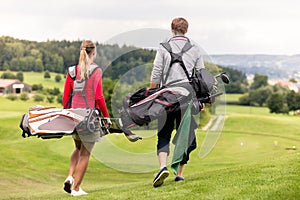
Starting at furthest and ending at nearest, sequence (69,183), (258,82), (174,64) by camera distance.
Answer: (258,82) → (69,183) → (174,64)

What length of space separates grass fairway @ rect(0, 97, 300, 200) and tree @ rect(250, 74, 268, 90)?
173ft

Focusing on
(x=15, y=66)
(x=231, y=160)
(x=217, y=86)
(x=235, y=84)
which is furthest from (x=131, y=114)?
(x=15, y=66)

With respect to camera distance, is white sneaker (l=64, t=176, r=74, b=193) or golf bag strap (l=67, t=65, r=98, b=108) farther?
white sneaker (l=64, t=176, r=74, b=193)

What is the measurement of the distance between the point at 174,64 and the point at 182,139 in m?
1.11

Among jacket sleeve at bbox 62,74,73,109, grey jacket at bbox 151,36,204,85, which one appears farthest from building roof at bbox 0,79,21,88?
grey jacket at bbox 151,36,204,85

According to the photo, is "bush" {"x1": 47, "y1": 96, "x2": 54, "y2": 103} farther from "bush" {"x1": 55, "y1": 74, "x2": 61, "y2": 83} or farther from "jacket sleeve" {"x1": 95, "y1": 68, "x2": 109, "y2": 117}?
"jacket sleeve" {"x1": 95, "y1": 68, "x2": 109, "y2": 117}

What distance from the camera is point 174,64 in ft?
26.0

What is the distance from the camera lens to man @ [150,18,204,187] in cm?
791

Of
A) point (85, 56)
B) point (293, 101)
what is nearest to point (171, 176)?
point (85, 56)

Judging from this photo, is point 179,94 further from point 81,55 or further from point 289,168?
point 289,168

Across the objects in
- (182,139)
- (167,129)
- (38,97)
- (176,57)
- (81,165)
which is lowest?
(38,97)

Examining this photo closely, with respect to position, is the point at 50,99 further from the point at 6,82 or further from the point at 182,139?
the point at 182,139

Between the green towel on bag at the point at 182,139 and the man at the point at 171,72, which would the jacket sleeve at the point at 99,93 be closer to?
the man at the point at 171,72

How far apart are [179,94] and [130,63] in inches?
36.3
